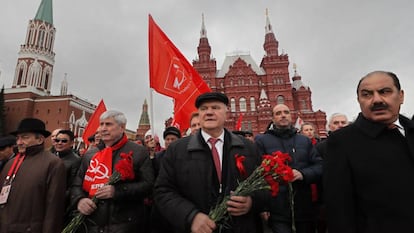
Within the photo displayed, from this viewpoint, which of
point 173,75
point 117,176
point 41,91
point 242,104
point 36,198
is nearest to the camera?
point 117,176

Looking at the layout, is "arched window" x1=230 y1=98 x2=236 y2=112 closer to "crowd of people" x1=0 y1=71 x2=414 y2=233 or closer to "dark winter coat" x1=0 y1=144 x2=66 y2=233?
"crowd of people" x1=0 y1=71 x2=414 y2=233

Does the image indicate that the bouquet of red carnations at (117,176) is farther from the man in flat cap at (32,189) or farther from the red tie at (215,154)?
the red tie at (215,154)

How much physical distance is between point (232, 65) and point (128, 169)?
40706 millimetres

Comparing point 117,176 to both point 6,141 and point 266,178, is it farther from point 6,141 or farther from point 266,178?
point 6,141

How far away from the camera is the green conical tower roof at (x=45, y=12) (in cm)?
5466

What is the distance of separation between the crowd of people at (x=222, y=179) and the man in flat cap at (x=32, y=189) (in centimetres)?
1

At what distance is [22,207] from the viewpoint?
2719mm

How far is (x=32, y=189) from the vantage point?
2783mm

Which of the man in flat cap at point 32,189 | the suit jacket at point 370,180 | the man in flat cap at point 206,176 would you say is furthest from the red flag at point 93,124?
the suit jacket at point 370,180

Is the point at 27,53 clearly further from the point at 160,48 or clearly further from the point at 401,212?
the point at 401,212

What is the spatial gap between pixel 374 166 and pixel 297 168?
1564 millimetres

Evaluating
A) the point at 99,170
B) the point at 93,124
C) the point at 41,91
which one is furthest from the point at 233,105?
the point at 41,91

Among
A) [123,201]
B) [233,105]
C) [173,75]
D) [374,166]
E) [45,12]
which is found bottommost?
[123,201]

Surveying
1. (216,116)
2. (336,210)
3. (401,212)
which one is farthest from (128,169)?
Result: (401,212)
